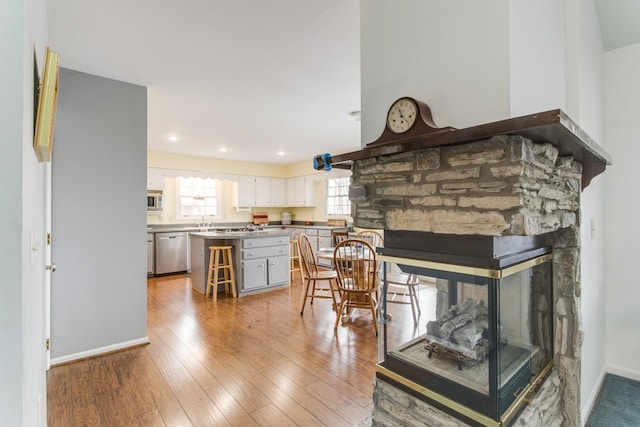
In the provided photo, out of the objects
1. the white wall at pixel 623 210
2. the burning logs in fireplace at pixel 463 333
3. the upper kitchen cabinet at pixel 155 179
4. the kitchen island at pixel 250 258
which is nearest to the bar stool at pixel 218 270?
the kitchen island at pixel 250 258

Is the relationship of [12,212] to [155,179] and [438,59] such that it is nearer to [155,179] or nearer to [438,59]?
[438,59]

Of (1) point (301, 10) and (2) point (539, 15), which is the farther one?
(1) point (301, 10)

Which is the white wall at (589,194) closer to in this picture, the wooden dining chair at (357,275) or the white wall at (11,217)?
the wooden dining chair at (357,275)

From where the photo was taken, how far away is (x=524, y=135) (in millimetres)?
1199

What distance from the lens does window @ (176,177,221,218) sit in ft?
23.3

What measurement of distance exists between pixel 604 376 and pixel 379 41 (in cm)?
317

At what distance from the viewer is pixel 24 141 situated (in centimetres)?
76

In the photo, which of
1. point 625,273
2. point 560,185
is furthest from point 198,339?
point 625,273

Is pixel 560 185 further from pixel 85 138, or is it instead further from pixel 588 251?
pixel 85 138

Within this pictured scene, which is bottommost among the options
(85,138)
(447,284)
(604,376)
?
(604,376)

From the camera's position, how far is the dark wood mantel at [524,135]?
3.41 feet

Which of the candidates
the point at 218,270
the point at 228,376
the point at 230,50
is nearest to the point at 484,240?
the point at 228,376

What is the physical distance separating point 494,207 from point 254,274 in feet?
13.4

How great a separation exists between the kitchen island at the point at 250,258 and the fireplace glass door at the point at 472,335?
10.9ft
